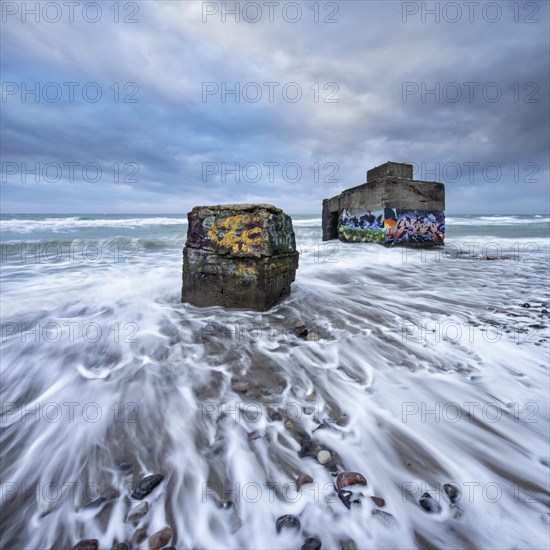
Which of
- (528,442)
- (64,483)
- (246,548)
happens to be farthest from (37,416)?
(528,442)

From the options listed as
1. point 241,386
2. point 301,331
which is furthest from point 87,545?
point 301,331

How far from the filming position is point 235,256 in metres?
3.19

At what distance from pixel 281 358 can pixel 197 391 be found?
0.69 m

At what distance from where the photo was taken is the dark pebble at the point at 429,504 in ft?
3.60

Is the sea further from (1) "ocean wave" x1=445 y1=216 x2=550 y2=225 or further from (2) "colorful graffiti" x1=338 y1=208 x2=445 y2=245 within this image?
(1) "ocean wave" x1=445 y1=216 x2=550 y2=225

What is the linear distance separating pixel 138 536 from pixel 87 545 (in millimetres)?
160

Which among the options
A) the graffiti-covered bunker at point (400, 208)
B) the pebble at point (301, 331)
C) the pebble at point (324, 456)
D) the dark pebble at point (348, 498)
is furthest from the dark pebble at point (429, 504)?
the graffiti-covered bunker at point (400, 208)

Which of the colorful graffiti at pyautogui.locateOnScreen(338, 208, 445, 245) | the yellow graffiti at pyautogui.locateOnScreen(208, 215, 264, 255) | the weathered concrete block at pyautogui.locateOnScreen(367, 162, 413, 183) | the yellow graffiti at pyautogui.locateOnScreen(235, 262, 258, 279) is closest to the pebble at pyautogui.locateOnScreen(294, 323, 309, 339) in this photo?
the yellow graffiti at pyautogui.locateOnScreen(235, 262, 258, 279)

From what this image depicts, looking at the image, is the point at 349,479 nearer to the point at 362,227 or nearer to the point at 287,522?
the point at 287,522

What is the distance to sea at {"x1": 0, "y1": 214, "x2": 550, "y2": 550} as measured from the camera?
3.47 ft

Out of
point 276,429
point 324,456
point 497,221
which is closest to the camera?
point 324,456

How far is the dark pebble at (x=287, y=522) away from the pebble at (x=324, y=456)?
0.91 feet

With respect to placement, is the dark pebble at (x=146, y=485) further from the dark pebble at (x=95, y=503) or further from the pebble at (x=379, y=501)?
the pebble at (x=379, y=501)

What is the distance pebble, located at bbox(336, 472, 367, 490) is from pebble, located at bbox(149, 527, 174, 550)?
657 millimetres
